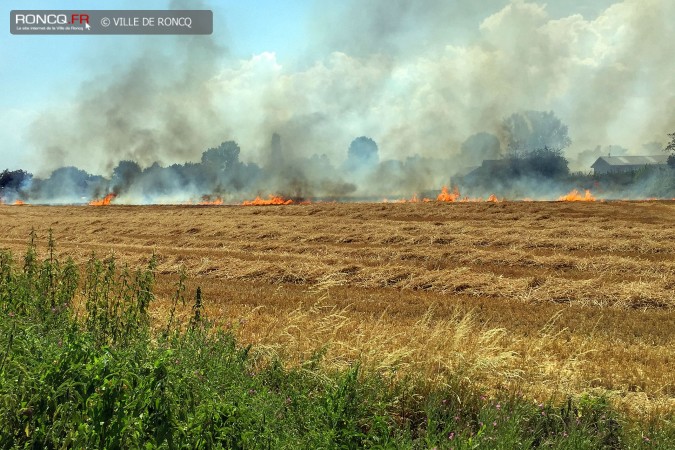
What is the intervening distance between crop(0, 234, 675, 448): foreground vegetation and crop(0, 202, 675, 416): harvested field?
0.53 meters

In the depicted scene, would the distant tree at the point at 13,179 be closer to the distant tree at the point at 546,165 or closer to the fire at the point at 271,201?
the fire at the point at 271,201

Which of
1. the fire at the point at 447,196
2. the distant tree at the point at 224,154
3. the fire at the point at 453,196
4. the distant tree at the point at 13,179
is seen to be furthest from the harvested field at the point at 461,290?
the distant tree at the point at 13,179

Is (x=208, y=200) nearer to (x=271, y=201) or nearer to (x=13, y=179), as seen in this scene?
(x=271, y=201)

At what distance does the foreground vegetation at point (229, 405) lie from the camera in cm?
375

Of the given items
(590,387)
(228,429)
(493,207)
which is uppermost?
(493,207)

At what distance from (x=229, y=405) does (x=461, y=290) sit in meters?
9.90

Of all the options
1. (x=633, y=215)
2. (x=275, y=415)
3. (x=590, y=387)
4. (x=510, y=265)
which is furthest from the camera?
(x=633, y=215)

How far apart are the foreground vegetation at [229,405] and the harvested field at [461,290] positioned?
20.7 inches

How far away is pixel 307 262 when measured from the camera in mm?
16578

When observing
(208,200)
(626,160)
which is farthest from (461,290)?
(626,160)

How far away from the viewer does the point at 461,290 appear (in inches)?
515

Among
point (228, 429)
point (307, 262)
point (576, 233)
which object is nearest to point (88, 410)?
point (228, 429)

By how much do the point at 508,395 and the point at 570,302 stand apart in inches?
264

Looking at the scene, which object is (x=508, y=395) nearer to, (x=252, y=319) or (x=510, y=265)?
(x=252, y=319)
